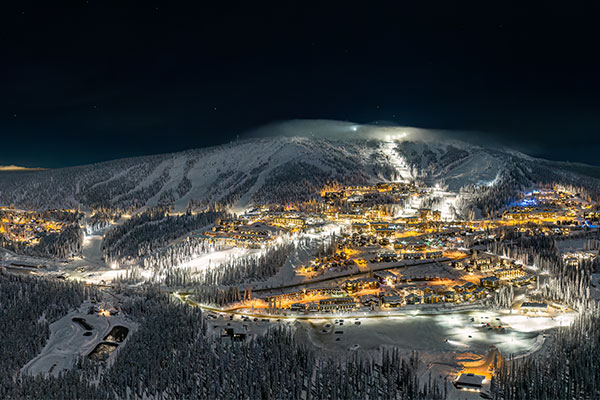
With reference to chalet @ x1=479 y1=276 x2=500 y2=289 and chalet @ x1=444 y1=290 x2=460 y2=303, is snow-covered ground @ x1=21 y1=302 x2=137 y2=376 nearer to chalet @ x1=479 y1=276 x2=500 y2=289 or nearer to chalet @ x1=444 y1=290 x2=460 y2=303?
chalet @ x1=444 y1=290 x2=460 y2=303

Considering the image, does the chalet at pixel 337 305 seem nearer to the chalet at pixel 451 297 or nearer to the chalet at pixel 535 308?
the chalet at pixel 451 297

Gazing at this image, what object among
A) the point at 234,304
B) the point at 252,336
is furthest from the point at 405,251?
the point at 252,336

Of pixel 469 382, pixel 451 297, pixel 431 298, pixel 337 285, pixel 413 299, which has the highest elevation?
pixel 337 285

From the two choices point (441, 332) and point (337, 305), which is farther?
point (337, 305)

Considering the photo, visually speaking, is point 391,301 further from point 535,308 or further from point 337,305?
point 535,308

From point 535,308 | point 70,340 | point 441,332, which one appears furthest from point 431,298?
point 70,340

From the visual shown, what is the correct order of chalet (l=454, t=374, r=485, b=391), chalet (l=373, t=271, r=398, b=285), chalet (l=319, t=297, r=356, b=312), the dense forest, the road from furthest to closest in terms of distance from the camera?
chalet (l=373, t=271, r=398, b=285), the road, chalet (l=319, t=297, r=356, b=312), chalet (l=454, t=374, r=485, b=391), the dense forest

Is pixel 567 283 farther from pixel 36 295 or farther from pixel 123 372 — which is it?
pixel 36 295

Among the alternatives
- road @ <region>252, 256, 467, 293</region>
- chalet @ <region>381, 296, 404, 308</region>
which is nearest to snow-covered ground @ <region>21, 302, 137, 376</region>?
road @ <region>252, 256, 467, 293</region>

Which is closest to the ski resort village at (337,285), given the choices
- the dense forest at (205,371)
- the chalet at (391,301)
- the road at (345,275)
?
the chalet at (391,301)
